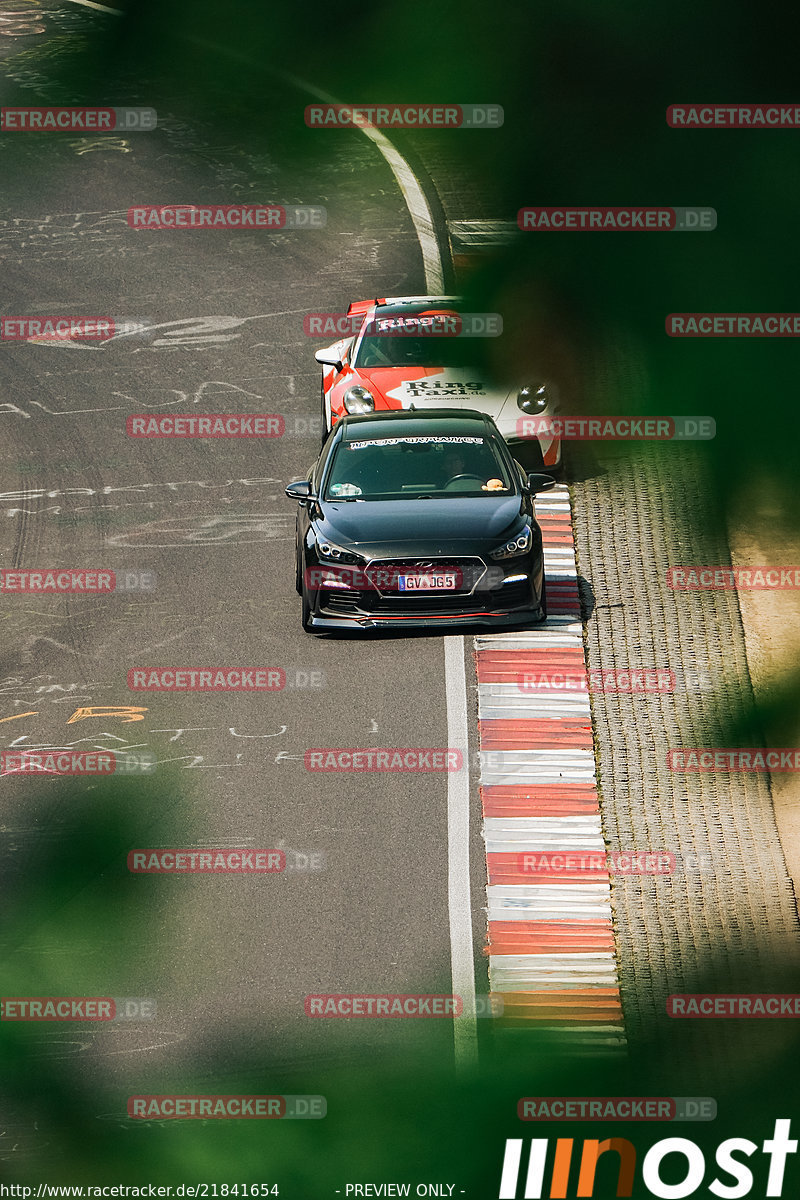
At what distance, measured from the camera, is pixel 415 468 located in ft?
35.4

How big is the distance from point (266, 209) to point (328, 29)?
0.39 metres

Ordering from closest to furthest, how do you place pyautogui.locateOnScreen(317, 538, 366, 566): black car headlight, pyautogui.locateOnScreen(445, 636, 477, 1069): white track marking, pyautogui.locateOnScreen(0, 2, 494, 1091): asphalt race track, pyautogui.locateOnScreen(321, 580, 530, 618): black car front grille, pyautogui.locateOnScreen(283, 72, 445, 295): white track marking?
pyautogui.locateOnScreen(283, 72, 445, 295): white track marking < pyautogui.locateOnScreen(0, 2, 494, 1091): asphalt race track < pyautogui.locateOnScreen(321, 580, 530, 618): black car front grille < pyautogui.locateOnScreen(317, 538, 366, 566): black car headlight < pyautogui.locateOnScreen(445, 636, 477, 1069): white track marking

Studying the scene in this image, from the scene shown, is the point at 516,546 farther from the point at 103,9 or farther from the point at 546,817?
the point at 103,9

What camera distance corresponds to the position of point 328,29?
6.10ft

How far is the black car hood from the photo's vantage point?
857 cm

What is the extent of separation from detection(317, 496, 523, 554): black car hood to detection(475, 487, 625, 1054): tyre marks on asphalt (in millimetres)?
2778

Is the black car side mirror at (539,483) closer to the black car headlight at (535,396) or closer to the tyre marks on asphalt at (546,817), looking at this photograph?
the tyre marks on asphalt at (546,817)

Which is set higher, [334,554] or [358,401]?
[358,401]

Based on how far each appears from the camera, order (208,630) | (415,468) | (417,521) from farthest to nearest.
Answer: (208,630)
(415,468)
(417,521)

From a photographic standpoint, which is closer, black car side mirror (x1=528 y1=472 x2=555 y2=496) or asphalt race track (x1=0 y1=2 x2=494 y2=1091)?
asphalt race track (x1=0 y1=2 x2=494 y2=1091)

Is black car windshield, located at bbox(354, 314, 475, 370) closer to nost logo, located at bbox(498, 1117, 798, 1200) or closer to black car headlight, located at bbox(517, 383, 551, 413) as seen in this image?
black car headlight, located at bbox(517, 383, 551, 413)

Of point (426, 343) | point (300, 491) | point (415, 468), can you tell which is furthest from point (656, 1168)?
point (300, 491)

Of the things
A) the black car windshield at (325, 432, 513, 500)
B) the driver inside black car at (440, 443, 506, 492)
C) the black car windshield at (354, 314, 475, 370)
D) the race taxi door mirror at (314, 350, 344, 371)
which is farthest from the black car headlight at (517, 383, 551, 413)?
the race taxi door mirror at (314, 350, 344, 371)

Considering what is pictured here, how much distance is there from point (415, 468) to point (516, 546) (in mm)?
1686
